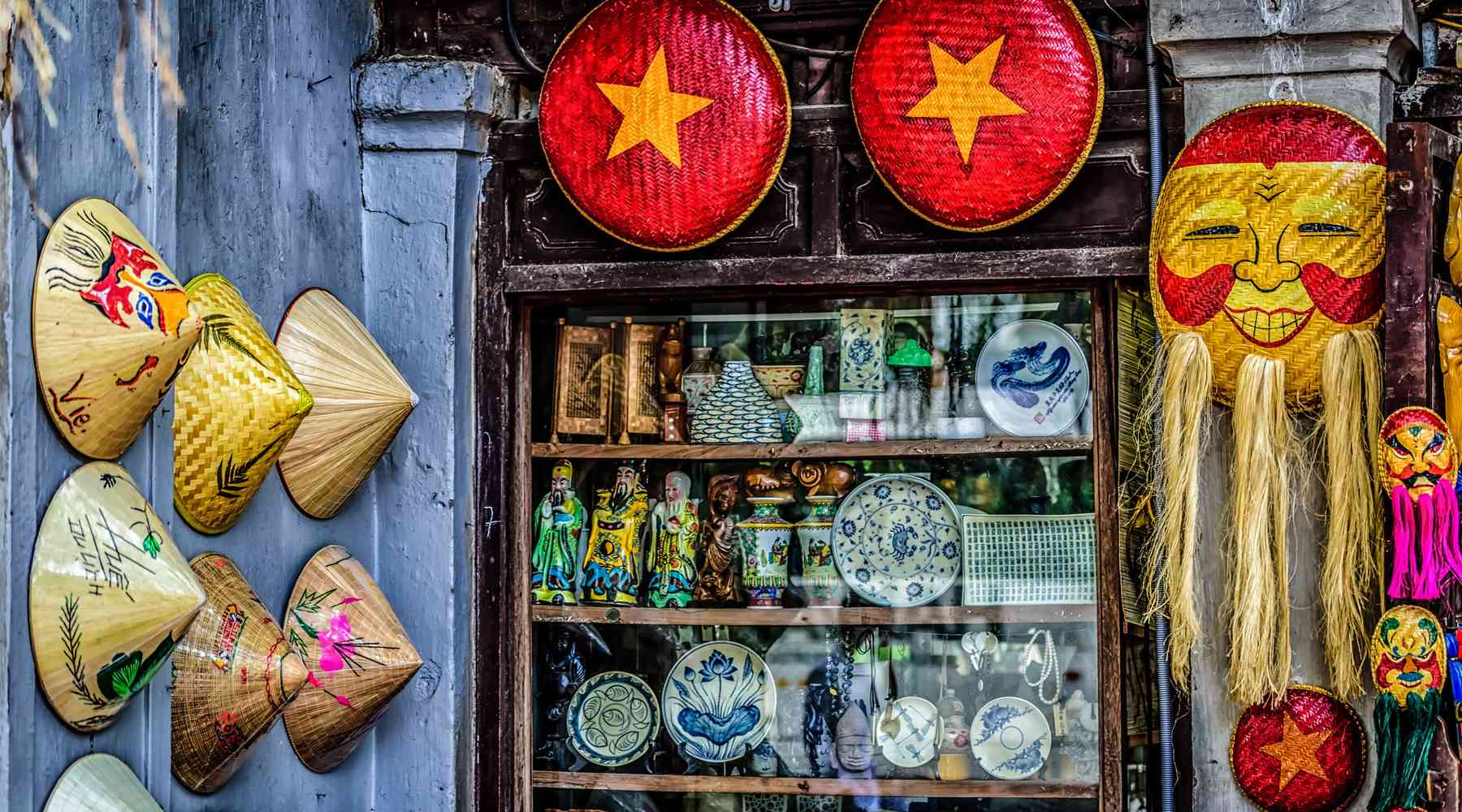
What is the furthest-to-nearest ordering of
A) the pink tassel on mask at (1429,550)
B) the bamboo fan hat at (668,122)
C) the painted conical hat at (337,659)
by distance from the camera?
the bamboo fan hat at (668,122)
the painted conical hat at (337,659)
the pink tassel on mask at (1429,550)

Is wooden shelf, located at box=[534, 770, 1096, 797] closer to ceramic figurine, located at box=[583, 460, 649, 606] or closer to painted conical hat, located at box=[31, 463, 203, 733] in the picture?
ceramic figurine, located at box=[583, 460, 649, 606]

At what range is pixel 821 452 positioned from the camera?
3.42 metres

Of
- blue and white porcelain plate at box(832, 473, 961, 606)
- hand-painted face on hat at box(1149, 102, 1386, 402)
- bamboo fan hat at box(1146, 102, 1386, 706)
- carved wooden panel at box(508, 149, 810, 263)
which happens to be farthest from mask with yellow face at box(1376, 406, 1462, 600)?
carved wooden panel at box(508, 149, 810, 263)

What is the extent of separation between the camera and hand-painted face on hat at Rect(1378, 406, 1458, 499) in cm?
263

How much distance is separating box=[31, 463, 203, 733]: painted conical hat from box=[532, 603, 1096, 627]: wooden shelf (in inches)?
48.4

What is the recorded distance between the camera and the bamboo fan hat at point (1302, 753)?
9.46 feet

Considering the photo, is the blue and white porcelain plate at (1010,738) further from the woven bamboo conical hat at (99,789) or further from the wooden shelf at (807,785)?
the woven bamboo conical hat at (99,789)

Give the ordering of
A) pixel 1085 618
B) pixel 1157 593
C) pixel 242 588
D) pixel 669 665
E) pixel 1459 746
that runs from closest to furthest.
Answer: pixel 1459 746, pixel 242 588, pixel 1157 593, pixel 1085 618, pixel 669 665

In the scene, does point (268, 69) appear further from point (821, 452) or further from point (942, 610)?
point (942, 610)

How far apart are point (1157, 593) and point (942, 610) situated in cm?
50

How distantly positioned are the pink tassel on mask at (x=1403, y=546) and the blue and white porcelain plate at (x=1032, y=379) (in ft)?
2.47

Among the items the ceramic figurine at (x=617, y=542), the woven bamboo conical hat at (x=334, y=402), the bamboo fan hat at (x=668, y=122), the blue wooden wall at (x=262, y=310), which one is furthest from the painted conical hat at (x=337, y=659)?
the bamboo fan hat at (x=668, y=122)

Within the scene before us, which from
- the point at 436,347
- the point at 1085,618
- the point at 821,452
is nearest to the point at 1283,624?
the point at 1085,618

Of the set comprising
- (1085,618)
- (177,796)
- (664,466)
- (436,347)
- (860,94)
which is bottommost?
(177,796)
